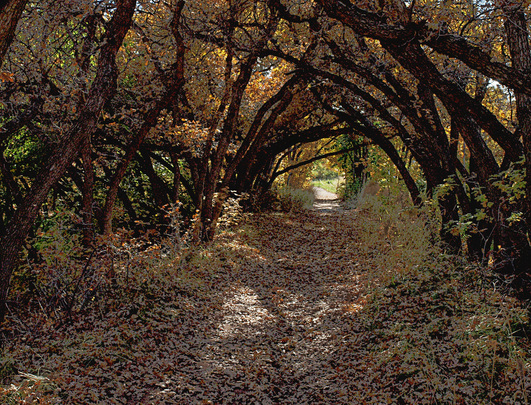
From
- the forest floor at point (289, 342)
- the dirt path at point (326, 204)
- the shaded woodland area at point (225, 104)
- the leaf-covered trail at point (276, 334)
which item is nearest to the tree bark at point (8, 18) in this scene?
the shaded woodland area at point (225, 104)

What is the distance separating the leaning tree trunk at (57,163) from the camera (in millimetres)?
4773

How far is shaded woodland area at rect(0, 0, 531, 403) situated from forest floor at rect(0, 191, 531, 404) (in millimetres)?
420

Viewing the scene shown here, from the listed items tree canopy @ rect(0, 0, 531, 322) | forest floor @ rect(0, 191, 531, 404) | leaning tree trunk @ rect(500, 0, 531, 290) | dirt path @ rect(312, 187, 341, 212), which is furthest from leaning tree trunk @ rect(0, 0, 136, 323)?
dirt path @ rect(312, 187, 341, 212)

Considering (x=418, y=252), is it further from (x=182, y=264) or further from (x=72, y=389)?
(x=72, y=389)

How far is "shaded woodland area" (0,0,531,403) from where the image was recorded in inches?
197

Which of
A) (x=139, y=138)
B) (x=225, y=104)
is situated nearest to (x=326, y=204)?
(x=225, y=104)

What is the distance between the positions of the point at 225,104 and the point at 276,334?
6093 millimetres

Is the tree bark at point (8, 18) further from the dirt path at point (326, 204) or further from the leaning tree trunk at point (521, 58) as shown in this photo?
the dirt path at point (326, 204)

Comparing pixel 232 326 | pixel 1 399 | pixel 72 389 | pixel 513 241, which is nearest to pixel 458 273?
pixel 513 241

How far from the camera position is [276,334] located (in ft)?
21.1

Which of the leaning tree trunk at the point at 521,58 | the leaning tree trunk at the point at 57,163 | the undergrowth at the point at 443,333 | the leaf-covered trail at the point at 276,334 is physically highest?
the leaning tree trunk at the point at 521,58

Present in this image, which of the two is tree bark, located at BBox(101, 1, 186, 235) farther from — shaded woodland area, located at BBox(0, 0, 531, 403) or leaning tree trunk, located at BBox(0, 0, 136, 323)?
leaning tree trunk, located at BBox(0, 0, 136, 323)

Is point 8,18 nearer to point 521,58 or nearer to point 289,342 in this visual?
point 521,58

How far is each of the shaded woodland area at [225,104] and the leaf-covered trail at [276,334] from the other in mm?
1374
